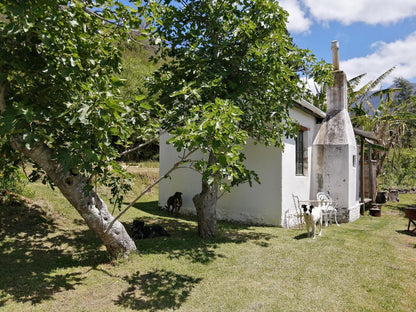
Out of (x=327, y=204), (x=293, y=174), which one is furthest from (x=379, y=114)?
(x=293, y=174)

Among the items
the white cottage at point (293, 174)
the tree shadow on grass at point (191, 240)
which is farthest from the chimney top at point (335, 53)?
the tree shadow on grass at point (191, 240)

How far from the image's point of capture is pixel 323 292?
471 centimetres

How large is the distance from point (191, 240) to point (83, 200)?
326cm

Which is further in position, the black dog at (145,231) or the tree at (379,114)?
the tree at (379,114)

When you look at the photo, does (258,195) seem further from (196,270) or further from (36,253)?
(36,253)

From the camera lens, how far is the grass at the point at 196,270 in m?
4.27

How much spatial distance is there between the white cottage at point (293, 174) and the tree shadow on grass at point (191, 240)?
0.80 metres

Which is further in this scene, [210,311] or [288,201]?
[288,201]

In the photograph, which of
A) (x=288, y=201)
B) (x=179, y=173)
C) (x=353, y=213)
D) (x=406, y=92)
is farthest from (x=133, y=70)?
(x=406, y=92)

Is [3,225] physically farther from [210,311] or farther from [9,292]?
[210,311]

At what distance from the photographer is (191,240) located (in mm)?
7508

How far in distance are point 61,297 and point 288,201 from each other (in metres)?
7.50

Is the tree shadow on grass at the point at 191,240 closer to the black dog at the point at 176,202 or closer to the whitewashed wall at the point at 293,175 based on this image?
the black dog at the point at 176,202

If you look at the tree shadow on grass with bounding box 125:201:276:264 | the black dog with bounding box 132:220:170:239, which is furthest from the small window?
the black dog with bounding box 132:220:170:239
